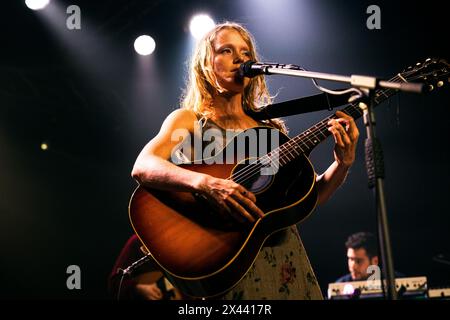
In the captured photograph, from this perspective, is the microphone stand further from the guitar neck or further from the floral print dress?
the floral print dress

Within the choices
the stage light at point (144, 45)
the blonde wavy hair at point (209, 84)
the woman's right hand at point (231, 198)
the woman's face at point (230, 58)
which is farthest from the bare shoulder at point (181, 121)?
the stage light at point (144, 45)

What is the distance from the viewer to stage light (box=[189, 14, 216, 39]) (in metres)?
5.36

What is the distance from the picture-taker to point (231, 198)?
1899 millimetres

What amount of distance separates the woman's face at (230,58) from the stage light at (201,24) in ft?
9.68

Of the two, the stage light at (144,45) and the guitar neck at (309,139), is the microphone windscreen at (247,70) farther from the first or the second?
the stage light at (144,45)

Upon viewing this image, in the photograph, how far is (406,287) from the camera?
174 inches

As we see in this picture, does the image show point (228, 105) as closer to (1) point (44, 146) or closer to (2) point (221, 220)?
(2) point (221, 220)

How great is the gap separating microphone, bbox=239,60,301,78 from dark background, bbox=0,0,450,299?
9.68 feet

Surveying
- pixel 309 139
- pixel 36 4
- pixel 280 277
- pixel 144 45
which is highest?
pixel 36 4

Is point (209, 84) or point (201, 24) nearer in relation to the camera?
point (209, 84)

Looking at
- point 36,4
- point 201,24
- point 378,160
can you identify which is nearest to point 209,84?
point 378,160

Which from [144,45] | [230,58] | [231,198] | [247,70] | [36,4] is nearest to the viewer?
[231,198]

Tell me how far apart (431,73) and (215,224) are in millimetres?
1114
